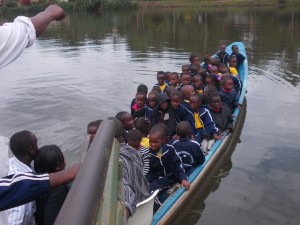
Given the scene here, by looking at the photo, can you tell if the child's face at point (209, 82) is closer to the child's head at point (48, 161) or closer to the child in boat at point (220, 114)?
the child in boat at point (220, 114)

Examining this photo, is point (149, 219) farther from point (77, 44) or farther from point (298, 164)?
point (77, 44)

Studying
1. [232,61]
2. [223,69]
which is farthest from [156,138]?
[232,61]

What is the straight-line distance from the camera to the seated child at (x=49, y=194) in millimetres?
2134

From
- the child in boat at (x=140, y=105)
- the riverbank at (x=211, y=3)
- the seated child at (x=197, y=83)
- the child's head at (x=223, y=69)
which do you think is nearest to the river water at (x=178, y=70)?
the child's head at (x=223, y=69)

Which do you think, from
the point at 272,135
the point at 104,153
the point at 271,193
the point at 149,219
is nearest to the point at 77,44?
the point at 272,135

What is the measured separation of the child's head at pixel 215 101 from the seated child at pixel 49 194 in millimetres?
3288

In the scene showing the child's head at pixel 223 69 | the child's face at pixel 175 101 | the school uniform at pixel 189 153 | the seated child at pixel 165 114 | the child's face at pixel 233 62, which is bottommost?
the school uniform at pixel 189 153

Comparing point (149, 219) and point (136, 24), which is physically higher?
point (136, 24)

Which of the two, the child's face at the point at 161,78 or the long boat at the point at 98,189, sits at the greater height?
the long boat at the point at 98,189

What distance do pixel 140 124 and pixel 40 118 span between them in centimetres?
398

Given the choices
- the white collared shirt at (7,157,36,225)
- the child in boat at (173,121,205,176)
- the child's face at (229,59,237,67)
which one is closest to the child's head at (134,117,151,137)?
the child in boat at (173,121,205,176)

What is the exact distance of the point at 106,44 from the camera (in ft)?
58.5

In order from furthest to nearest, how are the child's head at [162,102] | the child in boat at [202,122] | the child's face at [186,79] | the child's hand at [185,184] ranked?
1. the child's face at [186,79]
2. the child in boat at [202,122]
3. the child's head at [162,102]
4. the child's hand at [185,184]

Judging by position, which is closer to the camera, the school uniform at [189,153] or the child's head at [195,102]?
the school uniform at [189,153]
